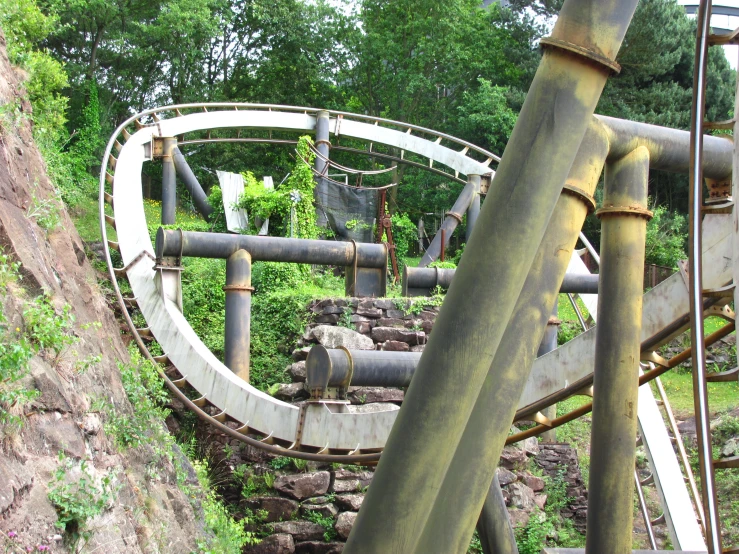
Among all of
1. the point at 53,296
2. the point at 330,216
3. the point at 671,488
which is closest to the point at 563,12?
the point at 53,296

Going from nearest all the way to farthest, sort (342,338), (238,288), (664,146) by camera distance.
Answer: (664,146), (238,288), (342,338)

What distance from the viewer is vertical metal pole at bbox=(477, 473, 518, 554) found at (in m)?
6.00

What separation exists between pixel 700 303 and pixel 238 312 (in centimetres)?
796

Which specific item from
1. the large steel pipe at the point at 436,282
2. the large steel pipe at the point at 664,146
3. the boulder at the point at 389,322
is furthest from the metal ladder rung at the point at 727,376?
the large steel pipe at the point at 436,282

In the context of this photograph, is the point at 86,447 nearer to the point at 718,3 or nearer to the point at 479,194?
the point at 479,194

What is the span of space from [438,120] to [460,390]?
26.6m

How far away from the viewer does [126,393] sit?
20.7 feet

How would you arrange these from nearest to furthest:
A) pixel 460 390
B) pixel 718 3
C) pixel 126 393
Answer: pixel 460 390 → pixel 126 393 → pixel 718 3

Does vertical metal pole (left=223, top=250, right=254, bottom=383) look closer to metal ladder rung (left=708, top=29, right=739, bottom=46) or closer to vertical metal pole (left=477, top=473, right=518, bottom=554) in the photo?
vertical metal pole (left=477, top=473, right=518, bottom=554)

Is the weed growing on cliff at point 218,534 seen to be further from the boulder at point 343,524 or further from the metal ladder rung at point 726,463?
the metal ladder rung at point 726,463

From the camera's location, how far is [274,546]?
31.9 feet

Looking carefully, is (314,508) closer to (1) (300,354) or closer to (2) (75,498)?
(1) (300,354)

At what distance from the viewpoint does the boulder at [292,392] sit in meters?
11.0

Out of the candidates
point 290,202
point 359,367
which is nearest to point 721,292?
point 359,367
